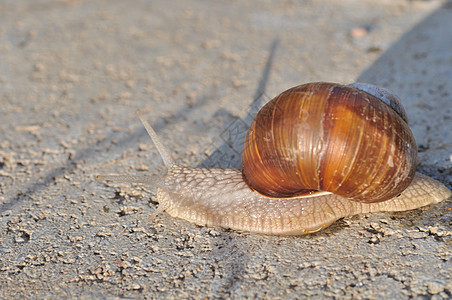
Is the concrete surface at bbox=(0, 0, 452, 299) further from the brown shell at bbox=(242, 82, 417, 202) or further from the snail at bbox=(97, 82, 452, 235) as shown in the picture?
the brown shell at bbox=(242, 82, 417, 202)

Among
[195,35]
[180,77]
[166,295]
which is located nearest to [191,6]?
[195,35]

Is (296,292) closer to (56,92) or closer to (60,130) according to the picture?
(60,130)

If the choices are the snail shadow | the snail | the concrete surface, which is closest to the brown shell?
the snail

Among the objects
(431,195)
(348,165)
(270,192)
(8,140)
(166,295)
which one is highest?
(348,165)

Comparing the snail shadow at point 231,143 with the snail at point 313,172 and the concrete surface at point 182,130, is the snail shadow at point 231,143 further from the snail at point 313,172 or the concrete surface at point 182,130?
the snail at point 313,172

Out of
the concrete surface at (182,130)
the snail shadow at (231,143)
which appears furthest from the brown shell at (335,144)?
the snail shadow at (231,143)

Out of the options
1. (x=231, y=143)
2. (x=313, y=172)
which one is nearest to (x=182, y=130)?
(x=231, y=143)
